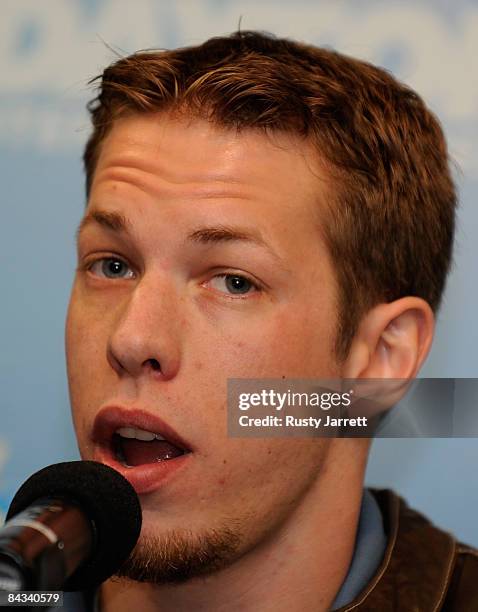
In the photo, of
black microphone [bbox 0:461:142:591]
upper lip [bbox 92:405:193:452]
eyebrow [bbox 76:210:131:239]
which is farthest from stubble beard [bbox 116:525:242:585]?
eyebrow [bbox 76:210:131:239]

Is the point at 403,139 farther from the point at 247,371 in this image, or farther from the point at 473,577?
the point at 473,577

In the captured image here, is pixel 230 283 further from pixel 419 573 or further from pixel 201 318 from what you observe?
pixel 419 573

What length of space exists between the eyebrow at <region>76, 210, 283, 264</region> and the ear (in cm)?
18

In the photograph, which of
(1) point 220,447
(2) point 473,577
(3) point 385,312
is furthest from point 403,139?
(2) point 473,577

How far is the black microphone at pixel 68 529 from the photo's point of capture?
26.0 inches

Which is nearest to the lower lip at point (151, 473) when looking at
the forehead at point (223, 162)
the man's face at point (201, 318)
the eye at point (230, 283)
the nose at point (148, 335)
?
the man's face at point (201, 318)

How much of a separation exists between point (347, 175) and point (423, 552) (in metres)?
0.53

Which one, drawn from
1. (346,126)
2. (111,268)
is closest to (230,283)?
(111,268)

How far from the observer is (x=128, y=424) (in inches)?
44.1

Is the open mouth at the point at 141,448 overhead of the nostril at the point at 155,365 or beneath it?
beneath

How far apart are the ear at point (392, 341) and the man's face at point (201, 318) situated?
0.17 ft

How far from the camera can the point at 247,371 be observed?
1172 millimetres

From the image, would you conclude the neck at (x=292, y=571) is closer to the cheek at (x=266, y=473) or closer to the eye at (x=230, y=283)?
the cheek at (x=266, y=473)

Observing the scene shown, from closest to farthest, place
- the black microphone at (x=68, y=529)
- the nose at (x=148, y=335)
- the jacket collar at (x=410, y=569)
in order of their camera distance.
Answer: the black microphone at (x=68, y=529) → the nose at (x=148, y=335) → the jacket collar at (x=410, y=569)
